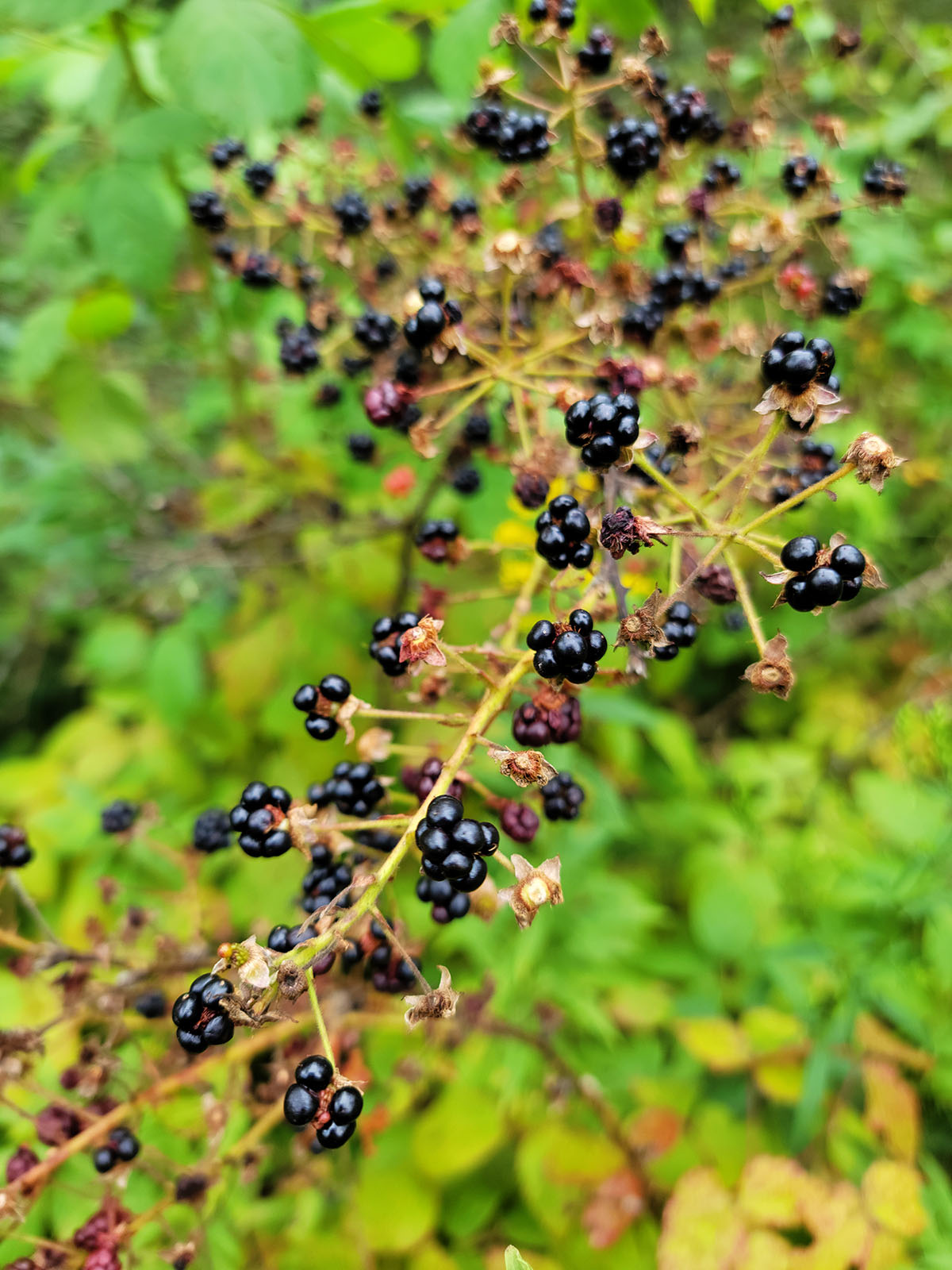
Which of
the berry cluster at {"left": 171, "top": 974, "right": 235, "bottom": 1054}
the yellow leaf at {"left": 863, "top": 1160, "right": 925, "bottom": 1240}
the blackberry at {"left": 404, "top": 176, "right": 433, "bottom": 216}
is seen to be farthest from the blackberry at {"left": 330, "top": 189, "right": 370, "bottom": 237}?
the yellow leaf at {"left": 863, "top": 1160, "right": 925, "bottom": 1240}

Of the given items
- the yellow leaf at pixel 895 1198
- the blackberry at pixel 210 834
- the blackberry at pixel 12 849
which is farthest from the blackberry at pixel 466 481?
the yellow leaf at pixel 895 1198

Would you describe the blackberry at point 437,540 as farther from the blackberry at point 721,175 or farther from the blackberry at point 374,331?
the blackberry at point 721,175

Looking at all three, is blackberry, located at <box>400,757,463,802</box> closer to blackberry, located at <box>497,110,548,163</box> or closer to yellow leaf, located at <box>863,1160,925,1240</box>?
blackberry, located at <box>497,110,548,163</box>

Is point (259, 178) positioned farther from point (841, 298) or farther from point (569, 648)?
point (569, 648)

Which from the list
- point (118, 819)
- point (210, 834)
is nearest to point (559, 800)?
point (210, 834)

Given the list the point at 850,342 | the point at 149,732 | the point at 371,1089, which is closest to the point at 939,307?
the point at 850,342
